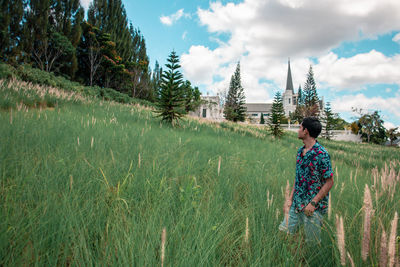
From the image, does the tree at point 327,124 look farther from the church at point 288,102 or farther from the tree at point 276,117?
the church at point 288,102

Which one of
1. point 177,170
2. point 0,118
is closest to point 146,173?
point 177,170

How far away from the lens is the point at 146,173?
2305 millimetres

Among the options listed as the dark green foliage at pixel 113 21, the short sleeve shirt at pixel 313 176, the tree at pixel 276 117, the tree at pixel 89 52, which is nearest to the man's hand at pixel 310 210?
the short sleeve shirt at pixel 313 176

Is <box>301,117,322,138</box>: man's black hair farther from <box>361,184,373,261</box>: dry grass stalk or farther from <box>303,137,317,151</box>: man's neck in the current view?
<box>361,184,373,261</box>: dry grass stalk

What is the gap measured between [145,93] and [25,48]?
936 inches

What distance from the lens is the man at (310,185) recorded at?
1657 millimetres

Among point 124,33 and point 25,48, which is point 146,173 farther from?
point 124,33

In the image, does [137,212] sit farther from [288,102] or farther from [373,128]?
[288,102]

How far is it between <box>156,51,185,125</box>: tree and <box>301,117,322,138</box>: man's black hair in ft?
21.0

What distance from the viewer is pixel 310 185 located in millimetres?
1835

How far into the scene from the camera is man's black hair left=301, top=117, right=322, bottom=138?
6.11ft

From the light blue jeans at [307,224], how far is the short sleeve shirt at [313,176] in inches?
2.5

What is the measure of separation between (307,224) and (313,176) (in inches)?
16.7

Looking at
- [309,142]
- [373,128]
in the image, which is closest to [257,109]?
[373,128]
